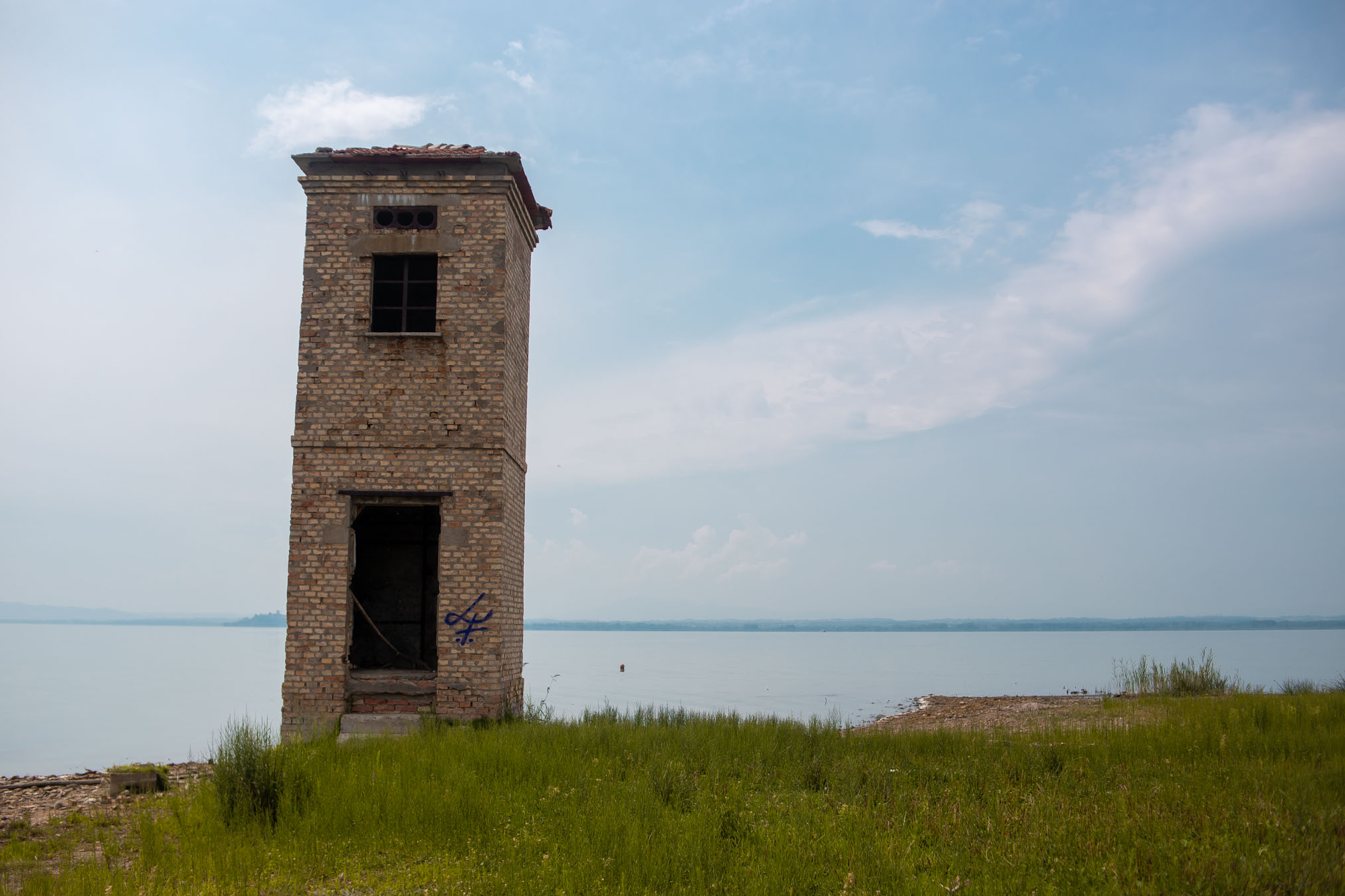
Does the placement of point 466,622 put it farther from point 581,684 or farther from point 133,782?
point 581,684

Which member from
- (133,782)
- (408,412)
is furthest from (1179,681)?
(133,782)

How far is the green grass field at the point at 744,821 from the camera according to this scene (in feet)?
20.2

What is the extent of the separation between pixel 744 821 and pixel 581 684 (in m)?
30.2

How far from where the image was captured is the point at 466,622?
41.7ft

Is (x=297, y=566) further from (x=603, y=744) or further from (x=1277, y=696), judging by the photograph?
(x=1277, y=696)

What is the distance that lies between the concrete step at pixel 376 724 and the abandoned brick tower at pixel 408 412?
0.05m

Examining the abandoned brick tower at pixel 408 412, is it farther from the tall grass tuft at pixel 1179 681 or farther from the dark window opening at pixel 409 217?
the tall grass tuft at pixel 1179 681

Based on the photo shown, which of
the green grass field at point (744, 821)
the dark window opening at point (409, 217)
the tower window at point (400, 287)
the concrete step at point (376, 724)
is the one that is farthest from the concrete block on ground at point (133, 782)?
the dark window opening at point (409, 217)

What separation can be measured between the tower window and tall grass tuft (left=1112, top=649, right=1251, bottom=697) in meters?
15.6

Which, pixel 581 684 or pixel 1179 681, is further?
pixel 581 684

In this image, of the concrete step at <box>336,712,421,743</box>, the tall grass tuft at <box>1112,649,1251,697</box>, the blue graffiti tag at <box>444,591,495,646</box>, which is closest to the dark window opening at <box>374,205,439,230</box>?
the blue graffiti tag at <box>444,591,495,646</box>

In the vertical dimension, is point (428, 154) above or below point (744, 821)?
above

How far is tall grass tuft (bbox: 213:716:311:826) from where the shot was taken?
821 cm

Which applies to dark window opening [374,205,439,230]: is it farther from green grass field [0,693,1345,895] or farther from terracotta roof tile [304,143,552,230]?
green grass field [0,693,1345,895]
